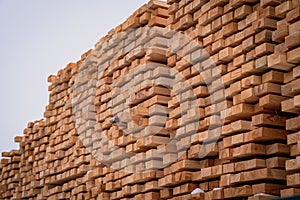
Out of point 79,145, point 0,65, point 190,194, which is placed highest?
point 0,65

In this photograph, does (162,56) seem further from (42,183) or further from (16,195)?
(16,195)

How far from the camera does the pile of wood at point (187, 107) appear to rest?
473 centimetres

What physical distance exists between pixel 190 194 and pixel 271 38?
5.39ft

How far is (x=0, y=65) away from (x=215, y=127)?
9.03 m

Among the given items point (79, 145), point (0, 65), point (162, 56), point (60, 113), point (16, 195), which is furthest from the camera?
point (0, 65)

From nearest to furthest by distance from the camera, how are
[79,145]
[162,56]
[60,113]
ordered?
1. [162,56]
2. [79,145]
3. [60,113]

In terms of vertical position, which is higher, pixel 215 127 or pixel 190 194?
pixel 215 127

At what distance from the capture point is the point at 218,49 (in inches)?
213

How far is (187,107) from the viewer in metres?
5.68

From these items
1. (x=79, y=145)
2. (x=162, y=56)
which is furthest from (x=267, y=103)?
(x=79, y=145)

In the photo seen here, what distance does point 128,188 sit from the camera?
21.5 ft

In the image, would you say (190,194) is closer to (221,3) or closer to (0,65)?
(221,3)

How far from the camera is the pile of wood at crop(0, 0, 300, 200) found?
4.73 metres

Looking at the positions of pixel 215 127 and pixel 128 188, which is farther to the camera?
pixel 128 188
